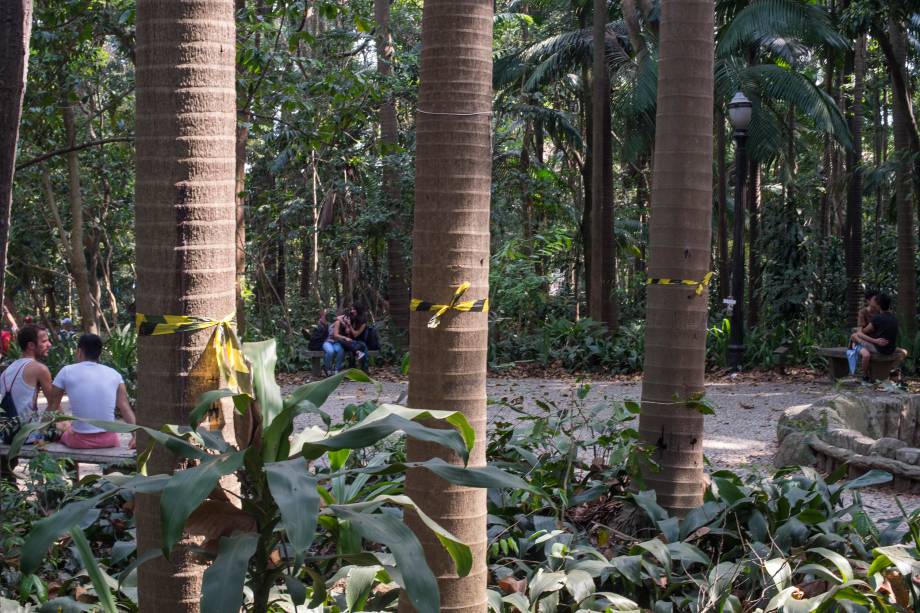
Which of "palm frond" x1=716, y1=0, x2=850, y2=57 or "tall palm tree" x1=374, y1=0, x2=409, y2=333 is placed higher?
"palm frond" x1=716, y1=0, x2=850, y2=57

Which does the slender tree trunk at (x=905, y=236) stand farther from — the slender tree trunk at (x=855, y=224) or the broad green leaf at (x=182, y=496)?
the broad green leaf at (x=182, y=496)

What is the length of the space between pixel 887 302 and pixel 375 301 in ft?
48.2

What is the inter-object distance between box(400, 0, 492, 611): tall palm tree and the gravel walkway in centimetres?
399

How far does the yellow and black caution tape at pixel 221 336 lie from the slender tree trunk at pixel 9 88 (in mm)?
1627

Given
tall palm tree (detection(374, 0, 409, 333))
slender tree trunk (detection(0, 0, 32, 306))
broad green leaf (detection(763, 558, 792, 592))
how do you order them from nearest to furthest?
broad green leaf (detection(763, 558, 792, 592)) < slender tree trunk (detection(0, 0, 32, 306)) < tall palm tree (detection(374, 0, 409, 333))

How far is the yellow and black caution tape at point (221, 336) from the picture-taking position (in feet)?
7.89


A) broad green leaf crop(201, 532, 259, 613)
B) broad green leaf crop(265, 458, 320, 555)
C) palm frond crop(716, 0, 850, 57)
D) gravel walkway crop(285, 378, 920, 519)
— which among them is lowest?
gravel walkway crop(285, 378, 920, 519)

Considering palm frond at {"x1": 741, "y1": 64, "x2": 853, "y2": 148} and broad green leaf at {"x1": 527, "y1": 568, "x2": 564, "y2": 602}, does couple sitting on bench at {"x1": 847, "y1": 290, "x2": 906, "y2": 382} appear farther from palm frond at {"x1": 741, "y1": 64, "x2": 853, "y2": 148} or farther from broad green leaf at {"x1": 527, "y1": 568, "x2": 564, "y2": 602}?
broad green leaf at {"x1": 527, "y1": 568, "x2": 564, "y2": 602}

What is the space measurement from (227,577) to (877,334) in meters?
11.4

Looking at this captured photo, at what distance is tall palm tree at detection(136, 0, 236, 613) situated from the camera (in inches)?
93.6

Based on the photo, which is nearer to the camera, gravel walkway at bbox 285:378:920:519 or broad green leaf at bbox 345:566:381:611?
broad green leaf at bbox 345:566:381:611

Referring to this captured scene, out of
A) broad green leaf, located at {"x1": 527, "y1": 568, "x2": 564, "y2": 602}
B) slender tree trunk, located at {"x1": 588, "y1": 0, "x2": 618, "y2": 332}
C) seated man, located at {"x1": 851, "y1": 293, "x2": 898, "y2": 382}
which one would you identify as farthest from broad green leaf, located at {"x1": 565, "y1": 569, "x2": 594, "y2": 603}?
slender tree trunk, located at {"x1": 588, "y1": 0, "x2": 618, "y2": 332}

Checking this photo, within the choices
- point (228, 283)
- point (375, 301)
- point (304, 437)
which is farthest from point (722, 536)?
point (375, 301)

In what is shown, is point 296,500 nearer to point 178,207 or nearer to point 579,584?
point 178,207
